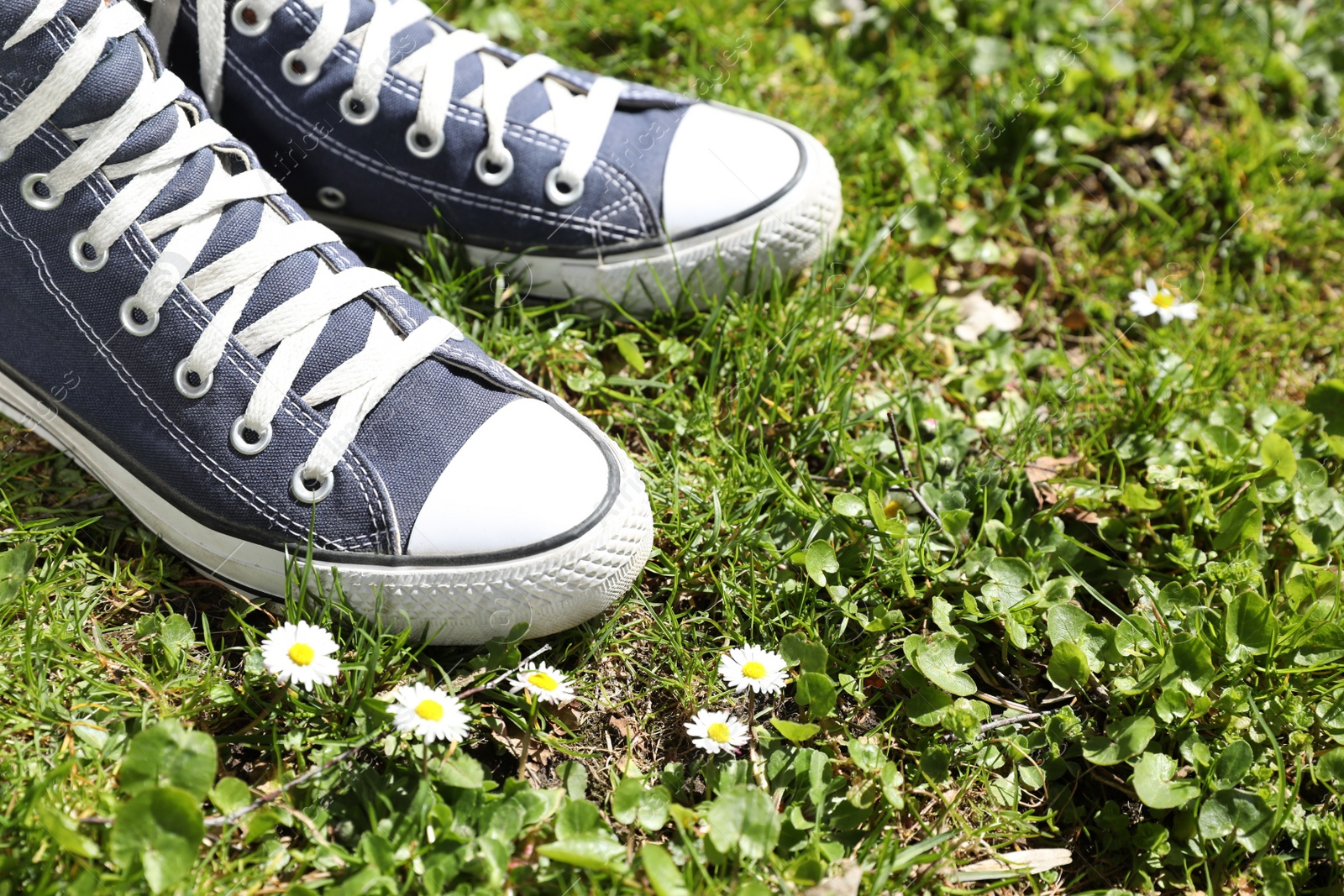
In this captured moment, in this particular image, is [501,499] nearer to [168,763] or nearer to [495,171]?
[168,763]

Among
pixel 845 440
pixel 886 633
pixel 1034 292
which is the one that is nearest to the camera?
pixel 886 633

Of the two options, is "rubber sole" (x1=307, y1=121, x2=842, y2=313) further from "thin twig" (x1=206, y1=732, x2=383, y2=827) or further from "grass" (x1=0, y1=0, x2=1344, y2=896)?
"thin twig" (x1=206, y1=732, x2=383, y2=827)

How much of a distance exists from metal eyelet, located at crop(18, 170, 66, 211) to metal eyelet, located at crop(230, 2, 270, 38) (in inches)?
21.2

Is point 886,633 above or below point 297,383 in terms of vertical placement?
below

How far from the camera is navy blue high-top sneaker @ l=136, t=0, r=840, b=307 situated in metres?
2.04

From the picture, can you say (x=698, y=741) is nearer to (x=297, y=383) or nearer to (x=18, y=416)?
(x=297, y=383)

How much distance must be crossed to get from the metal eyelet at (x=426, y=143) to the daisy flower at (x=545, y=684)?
1.06m

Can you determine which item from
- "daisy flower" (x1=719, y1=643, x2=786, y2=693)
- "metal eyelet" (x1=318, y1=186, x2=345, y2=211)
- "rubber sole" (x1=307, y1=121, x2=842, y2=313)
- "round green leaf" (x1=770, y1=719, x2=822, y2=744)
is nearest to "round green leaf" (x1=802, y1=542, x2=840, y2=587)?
"daisy flower" (x1=719, y1=643, x2=786, y2=693)

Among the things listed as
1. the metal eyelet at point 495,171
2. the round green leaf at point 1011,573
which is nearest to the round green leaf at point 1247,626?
the round green leaf at point 1011,573

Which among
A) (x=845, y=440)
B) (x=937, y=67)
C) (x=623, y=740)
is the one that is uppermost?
(x=937, y=67)

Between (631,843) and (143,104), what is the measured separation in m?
1.40

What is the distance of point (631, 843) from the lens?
62.8 inches

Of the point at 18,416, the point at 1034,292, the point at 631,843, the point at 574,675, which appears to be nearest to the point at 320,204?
the point at 18,416

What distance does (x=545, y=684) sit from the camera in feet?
5.49
